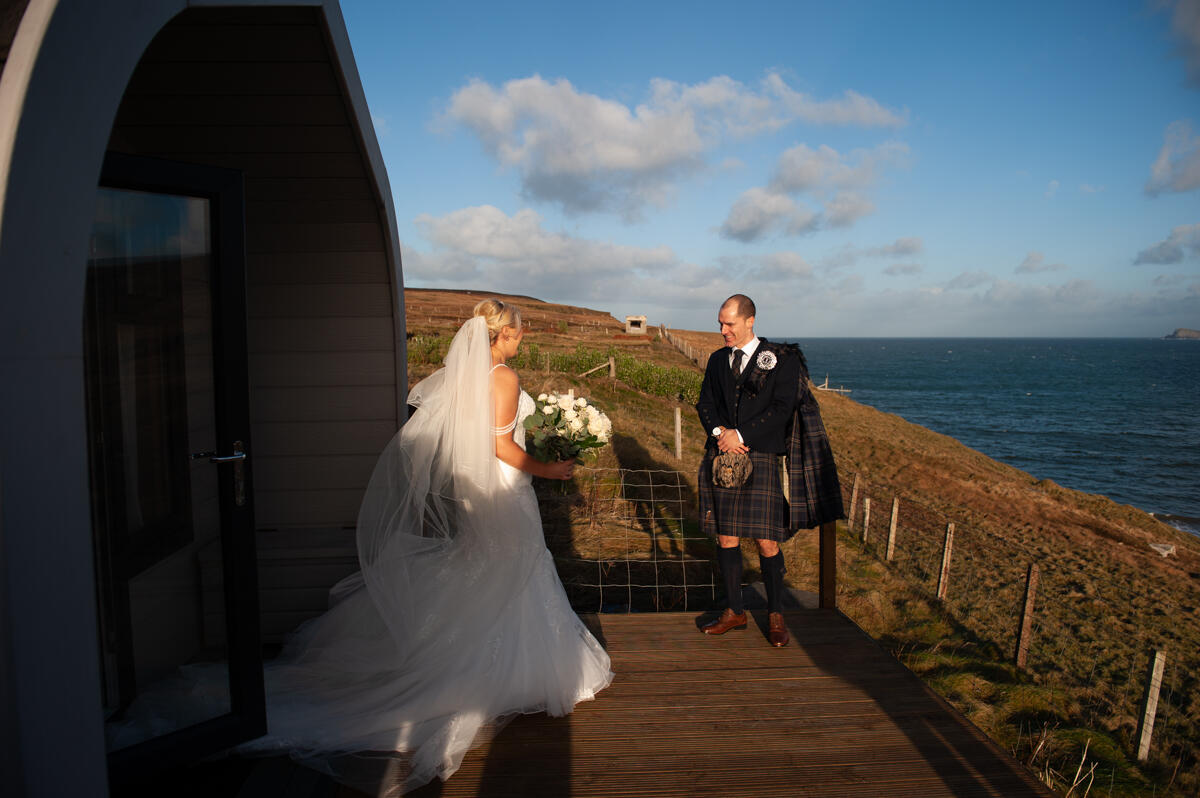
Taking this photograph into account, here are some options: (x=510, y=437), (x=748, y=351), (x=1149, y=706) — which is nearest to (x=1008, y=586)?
(x=1149, y=706)

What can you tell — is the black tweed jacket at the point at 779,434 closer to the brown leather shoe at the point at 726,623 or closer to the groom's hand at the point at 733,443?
the groom's hand at the point at 733,443

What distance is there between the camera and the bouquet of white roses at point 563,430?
3525 mm

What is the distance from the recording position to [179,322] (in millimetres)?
2738

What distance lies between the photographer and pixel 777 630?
3.99 m

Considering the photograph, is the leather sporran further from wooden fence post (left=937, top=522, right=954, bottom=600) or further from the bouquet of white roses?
wooden fence post (left=937, top=522, right=954, bottom=600)

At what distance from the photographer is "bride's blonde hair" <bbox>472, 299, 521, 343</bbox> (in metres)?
3.31

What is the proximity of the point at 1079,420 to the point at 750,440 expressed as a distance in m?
49.2

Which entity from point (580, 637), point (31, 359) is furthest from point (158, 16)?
point (580, 637)

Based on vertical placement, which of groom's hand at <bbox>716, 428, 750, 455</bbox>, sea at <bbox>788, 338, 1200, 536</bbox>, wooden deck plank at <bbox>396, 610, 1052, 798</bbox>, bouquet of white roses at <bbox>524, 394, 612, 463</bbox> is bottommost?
sea at <bbox>788, 338, 1200, 536</bbox>

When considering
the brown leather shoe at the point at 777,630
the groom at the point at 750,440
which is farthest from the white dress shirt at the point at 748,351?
the brown leather shoe at the point at 777,630

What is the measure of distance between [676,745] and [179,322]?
271 centimetres

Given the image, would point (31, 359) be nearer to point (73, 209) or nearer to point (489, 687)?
point (73, 209)

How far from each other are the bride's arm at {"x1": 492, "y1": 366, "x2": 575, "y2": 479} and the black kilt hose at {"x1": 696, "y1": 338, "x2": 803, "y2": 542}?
1143 millimetres

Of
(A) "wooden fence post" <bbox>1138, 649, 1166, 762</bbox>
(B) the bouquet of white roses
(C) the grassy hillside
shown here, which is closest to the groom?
(B) the bouquet of white roses
